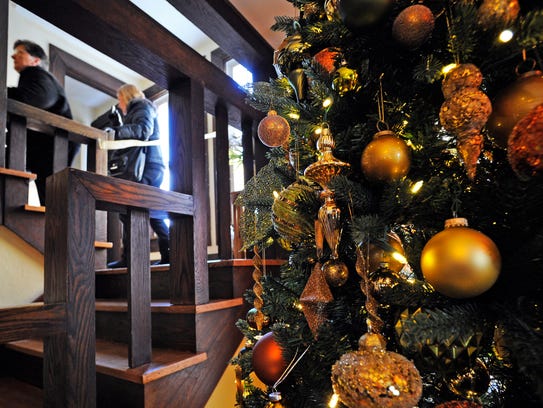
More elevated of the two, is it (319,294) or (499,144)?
(499,144)

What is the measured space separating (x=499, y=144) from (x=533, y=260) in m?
0.16

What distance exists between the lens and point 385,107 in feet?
1.92

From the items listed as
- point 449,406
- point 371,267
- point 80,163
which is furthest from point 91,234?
point 80,163

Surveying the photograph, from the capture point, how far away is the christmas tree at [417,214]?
358 mm

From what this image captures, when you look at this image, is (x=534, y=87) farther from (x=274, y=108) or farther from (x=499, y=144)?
(x=274, y=108)

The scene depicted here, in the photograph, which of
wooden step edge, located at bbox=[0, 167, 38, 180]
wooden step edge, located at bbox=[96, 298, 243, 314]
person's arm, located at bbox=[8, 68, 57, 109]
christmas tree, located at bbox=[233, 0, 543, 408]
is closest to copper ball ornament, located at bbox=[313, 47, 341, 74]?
christmas tree, located at bbox=[233, 0, 543, 408]

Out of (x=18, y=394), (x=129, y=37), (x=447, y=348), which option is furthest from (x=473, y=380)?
(x=18, y=394)

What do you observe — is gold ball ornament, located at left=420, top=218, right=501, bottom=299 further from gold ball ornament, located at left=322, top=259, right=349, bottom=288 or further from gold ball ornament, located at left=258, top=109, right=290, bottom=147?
gold ball ornament, located at left=258, top=109, right=290, bottom=147

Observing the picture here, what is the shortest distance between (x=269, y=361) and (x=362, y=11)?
2.02 feet

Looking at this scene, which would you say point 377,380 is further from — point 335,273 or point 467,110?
point 467,110

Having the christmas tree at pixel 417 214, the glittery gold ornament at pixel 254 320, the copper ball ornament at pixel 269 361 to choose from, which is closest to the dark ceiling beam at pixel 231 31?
the christmas tree at pixel 417 214

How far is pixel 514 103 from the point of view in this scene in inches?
15.8

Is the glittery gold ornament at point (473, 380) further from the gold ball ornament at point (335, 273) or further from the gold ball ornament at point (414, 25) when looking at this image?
the gold ball ornament at point (414, 25)

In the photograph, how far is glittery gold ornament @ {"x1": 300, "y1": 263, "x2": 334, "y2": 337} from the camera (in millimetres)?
525
